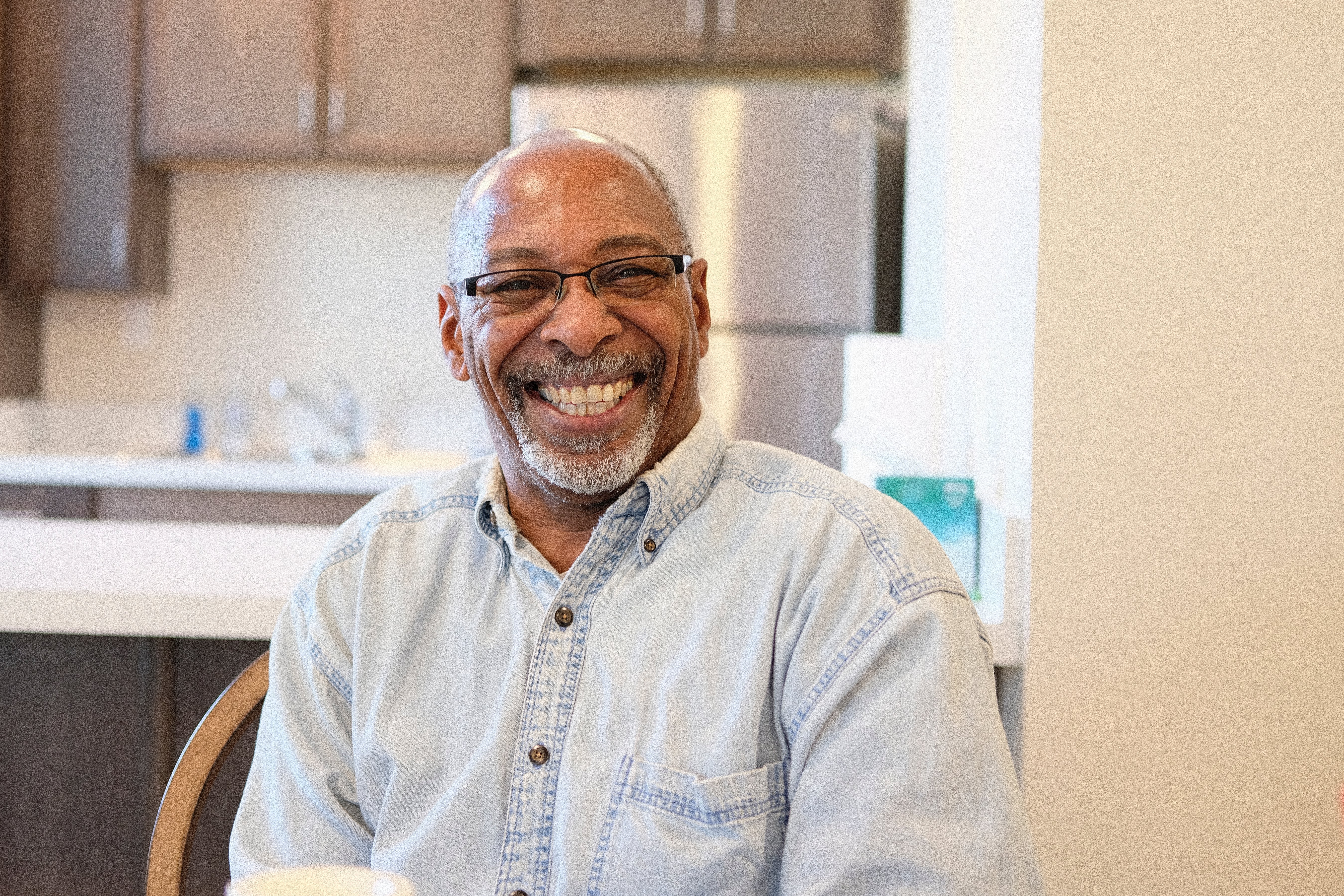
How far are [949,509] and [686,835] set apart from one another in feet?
2.65

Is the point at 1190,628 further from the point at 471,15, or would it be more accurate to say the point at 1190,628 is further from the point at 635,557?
the point at 471,15

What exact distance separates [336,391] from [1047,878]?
266 cm

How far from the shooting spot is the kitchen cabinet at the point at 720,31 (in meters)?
3.16

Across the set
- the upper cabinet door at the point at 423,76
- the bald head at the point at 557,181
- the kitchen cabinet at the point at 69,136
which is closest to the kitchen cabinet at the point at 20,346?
the kitchen cabinet at the point at 69,136

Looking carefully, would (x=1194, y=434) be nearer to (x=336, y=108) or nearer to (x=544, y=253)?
(x=544, y=253)

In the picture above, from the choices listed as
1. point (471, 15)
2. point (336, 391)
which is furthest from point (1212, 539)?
point (336, 391)

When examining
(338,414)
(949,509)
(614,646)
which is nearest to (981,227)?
(949,509)

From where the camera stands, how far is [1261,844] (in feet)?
4.63

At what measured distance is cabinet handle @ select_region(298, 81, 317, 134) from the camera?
3260 millimetres

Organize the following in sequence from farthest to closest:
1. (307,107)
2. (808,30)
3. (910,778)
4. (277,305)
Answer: (277,305)
(307,107)
(808,30)
(910,778)

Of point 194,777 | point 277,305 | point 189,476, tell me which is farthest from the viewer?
point 277,305

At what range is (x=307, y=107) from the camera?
129 inches

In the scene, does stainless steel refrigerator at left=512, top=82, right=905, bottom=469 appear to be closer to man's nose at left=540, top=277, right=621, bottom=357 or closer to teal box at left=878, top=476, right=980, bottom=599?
teal box at left=878, top=476, right=980, bottom=599

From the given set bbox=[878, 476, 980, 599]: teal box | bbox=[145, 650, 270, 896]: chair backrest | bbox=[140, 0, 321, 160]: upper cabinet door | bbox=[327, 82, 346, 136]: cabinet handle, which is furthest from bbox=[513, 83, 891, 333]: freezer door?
bbox=[145, 650, 270, 896]: chair backrest
